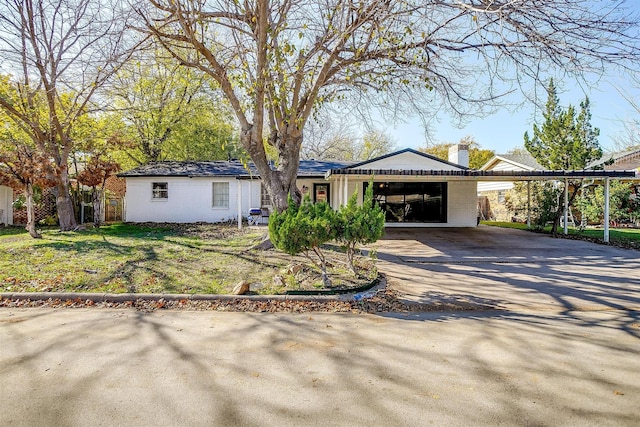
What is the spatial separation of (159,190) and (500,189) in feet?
63.4

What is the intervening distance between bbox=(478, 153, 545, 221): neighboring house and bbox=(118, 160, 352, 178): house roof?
10368 mm

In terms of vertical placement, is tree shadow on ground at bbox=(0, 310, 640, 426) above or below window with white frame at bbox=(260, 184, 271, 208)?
below

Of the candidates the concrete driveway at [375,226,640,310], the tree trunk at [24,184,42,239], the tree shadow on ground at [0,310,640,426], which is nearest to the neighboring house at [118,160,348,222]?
the tree trunk at [24,184,42,239]

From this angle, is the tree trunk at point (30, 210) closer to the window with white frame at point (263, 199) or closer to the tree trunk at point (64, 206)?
the tree trunk at point (64, 206)

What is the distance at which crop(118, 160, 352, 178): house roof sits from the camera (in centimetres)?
1803

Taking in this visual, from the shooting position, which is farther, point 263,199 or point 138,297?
point 263,199

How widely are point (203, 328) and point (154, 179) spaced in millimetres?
15167

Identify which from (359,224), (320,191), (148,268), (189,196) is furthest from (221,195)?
(359,224)

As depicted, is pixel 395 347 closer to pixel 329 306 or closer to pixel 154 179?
pixel 329 306

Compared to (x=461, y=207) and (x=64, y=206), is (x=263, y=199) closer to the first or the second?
(x=64, y=206)

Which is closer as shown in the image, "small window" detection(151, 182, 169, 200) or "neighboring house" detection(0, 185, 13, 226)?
"neighboring house" detection(0, 185, 13, 226)

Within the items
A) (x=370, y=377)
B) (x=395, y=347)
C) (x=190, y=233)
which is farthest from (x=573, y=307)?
(x=190, y=233)

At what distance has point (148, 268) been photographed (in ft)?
26.1

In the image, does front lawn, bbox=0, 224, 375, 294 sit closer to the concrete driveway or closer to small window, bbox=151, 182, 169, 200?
the concrete driveway
